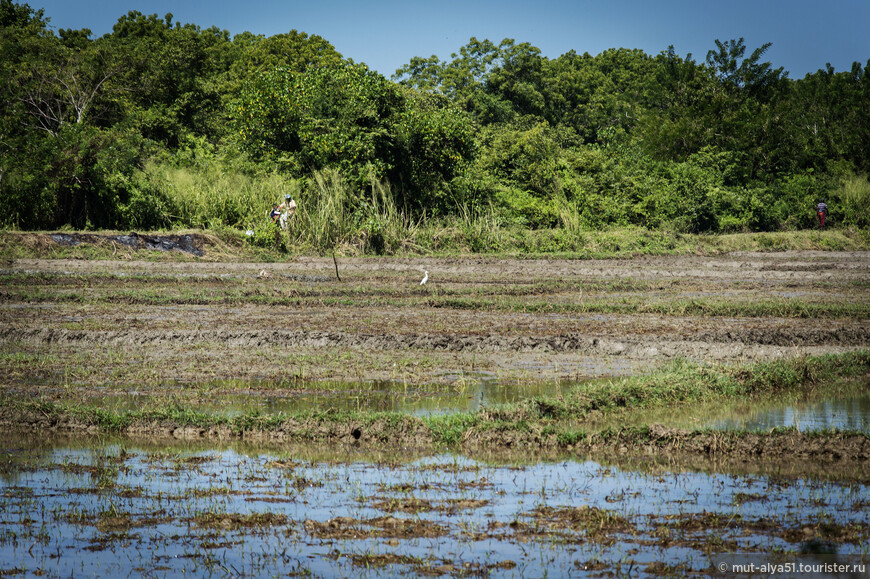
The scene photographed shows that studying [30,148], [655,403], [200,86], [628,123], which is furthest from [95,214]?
[628,123]

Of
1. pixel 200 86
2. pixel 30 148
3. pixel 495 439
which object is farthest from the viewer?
pixel 200 86

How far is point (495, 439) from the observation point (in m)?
7.73

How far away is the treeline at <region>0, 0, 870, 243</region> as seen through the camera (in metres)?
26.9

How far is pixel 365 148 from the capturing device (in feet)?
86.9

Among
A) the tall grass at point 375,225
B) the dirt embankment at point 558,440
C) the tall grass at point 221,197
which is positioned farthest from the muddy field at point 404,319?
the tall grass at point 221,197

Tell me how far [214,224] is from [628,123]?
102ft

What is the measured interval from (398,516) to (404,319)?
9402mm

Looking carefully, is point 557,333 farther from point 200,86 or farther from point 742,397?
point 200,86

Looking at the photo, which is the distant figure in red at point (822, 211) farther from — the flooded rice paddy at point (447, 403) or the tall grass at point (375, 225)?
the flooded rice paddy at point (447, 403)

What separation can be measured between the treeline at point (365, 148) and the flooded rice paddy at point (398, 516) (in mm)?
19642

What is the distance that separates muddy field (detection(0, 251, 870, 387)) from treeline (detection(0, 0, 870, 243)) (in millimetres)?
4410

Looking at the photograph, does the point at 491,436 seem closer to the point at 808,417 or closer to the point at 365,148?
the point at 808,417

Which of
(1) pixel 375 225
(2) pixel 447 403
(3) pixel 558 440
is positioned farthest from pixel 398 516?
(1) pixel 375 225

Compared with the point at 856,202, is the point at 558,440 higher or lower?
lower
